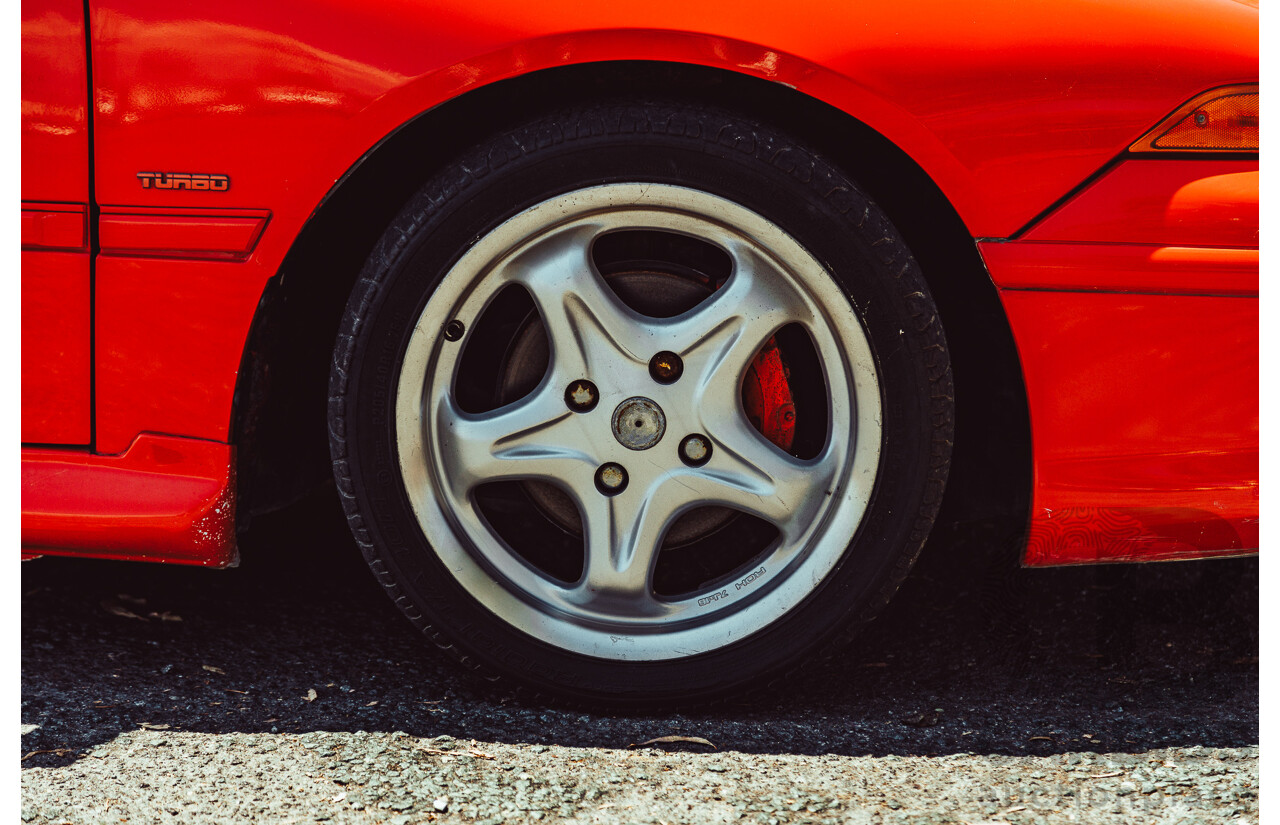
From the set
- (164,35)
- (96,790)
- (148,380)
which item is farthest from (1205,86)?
(96,790)

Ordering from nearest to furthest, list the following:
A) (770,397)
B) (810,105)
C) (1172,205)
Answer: (1172,205) < (810,105) < (770,397)

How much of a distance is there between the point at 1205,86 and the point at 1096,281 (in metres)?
0.30

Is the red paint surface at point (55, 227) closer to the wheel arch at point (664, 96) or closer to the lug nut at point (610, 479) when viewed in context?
the wheel arch at point (664, 96)

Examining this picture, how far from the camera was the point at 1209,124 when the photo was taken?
4.70ft

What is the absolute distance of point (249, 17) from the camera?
1.44m

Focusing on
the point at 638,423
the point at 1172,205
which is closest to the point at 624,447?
the point at 638,423

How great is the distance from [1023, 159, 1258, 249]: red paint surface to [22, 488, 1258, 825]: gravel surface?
2.40 feet

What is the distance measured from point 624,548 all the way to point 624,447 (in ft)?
0.53

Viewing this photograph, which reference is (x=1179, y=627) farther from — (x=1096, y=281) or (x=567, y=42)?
(x=567, y=42)

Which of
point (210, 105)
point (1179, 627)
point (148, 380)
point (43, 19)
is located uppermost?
point (43, 19)

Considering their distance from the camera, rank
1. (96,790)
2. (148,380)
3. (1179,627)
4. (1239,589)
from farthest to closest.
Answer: (1239,589) → (1179,627) → (148,380) → (96,790)

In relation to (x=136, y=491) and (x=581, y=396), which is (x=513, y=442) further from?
(x=136, y=491)

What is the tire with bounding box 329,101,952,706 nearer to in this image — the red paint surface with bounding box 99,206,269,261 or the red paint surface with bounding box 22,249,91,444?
the red paint surface with bounding box 99,206,269,261

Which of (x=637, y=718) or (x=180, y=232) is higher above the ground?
(x=180, y=232)
